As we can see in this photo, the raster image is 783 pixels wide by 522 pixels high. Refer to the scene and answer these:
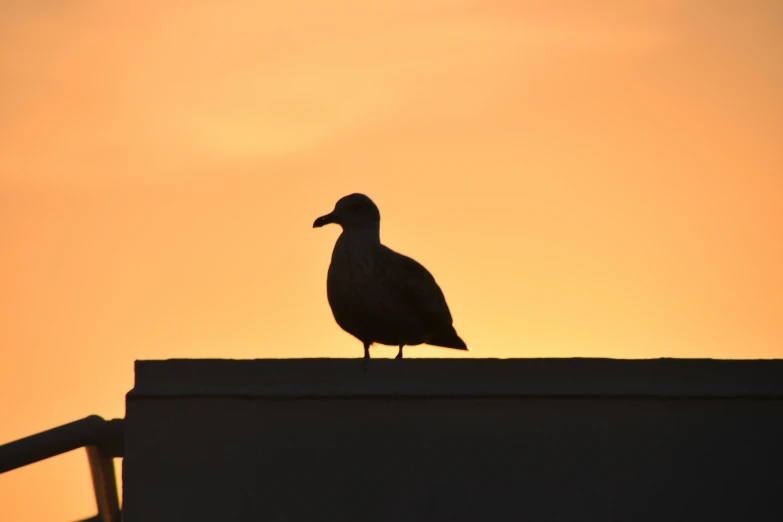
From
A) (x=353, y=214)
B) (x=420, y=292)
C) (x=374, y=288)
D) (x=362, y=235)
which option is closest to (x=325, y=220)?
(x=353, y=214)

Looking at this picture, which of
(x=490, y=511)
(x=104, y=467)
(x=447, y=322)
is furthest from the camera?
(x=447, y=322)

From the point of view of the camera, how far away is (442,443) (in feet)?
29.4

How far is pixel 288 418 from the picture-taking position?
9.05 meters

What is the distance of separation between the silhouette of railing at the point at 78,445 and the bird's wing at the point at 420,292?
2629 millimetres

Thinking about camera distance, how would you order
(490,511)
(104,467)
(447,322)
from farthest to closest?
(447,322), (104,467), (490,511)

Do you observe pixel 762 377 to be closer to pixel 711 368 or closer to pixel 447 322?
pixel 711 368

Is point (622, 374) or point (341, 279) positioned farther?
point (341, 279)

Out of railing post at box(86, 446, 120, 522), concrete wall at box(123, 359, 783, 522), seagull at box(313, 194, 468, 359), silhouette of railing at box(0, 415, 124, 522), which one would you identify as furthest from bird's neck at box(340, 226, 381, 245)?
railing post at box(86, 446, 120, 522)

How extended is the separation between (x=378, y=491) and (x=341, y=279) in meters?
2.16

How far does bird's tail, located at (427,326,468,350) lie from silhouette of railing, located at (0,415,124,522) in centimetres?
310

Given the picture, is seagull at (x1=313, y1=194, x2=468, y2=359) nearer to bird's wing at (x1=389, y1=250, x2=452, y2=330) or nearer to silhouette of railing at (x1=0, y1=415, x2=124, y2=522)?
bird's wing at (x1=389, y1=250, x2=452, y2=330)

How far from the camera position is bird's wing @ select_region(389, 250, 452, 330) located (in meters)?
10.6

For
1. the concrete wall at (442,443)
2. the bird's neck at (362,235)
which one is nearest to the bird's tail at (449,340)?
the bird's neck at (362,235)

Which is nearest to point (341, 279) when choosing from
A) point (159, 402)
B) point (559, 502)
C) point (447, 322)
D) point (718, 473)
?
point (447, 322)
